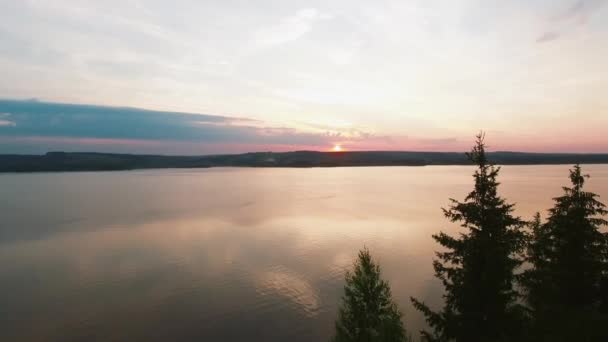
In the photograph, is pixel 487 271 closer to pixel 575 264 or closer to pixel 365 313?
pixel 575 264

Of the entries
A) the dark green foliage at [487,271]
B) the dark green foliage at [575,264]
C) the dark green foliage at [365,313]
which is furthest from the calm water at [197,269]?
the dark green foliage at [487,271]

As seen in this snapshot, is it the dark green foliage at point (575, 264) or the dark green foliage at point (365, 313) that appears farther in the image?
the dark green foliage at point (365, 313)

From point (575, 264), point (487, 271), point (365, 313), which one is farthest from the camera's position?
point (365, 313)

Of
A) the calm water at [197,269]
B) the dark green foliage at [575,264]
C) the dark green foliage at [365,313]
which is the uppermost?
the dark green foliage at [575,264]

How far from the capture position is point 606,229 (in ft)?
155

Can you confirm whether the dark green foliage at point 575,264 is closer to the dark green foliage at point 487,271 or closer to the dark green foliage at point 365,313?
the dark green foliage at point 487,271

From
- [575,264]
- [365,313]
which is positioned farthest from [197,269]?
[575,264]

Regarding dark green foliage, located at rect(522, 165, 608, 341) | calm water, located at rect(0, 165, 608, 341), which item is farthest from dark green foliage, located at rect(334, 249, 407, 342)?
dark green foliage, located at rect(522, 165, 608, 341)

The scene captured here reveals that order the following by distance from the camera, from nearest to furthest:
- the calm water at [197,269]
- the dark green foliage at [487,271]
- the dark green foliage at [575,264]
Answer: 1. the dark green foliage at [487,271]
2. the dark green foliage at [575,264]
3. the calm water at [197,269]

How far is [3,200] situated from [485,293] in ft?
419

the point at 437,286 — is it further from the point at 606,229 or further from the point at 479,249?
the point at 606,229

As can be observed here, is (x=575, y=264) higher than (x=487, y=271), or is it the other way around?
(x=487, y=271)

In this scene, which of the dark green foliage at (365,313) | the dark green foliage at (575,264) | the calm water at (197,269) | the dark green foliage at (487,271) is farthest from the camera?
the calm water at (197,269)

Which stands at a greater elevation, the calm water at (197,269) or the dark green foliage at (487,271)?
the dark green foliage at (487,271)
